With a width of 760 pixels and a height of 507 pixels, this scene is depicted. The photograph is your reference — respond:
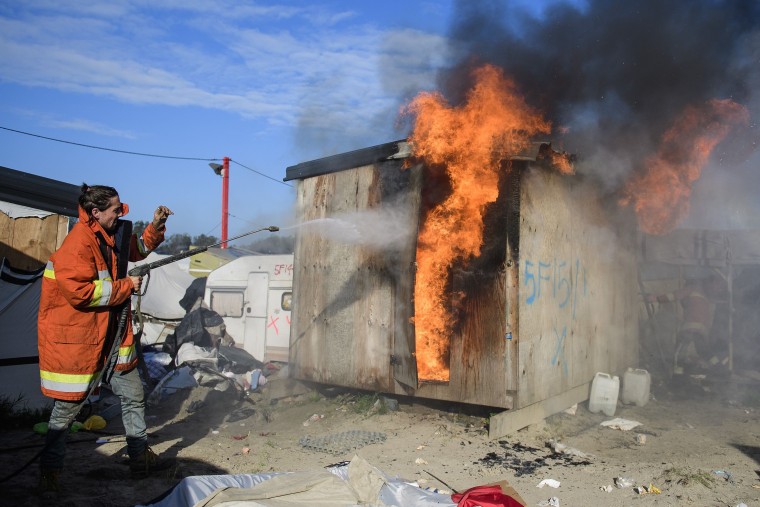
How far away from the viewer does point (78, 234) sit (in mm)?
4457

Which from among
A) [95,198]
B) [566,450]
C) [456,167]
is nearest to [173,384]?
[95,198]

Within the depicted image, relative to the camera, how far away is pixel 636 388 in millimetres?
9703

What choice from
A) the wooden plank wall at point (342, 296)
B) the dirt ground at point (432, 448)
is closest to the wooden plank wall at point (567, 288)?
the dirt ground at point (432, 448)

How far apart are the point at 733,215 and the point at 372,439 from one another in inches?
533

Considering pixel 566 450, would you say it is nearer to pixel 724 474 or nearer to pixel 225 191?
pixel 724 474

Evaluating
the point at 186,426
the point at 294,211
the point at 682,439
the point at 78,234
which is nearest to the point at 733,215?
the point at 682,439

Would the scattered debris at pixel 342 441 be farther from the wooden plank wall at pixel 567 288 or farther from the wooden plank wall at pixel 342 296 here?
the wooden plank wall at pixel 567 288

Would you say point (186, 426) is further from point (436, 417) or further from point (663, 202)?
point (663, 202)

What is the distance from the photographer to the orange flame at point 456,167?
732 centimetres

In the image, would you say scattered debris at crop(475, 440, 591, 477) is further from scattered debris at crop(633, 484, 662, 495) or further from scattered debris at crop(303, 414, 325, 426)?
scattered debris at crop(303, 414, 325, 426)

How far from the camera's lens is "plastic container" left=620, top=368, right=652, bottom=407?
9680 millimetres

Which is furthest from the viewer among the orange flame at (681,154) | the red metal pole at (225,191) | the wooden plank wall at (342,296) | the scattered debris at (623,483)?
the red metal pole at (225,191)

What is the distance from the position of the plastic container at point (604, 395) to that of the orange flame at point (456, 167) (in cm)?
314

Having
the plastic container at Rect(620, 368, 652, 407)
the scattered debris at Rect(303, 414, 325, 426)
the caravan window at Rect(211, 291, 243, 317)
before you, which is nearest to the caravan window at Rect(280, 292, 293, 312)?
the caravan window at Rect(211, 291, 243, 317)
